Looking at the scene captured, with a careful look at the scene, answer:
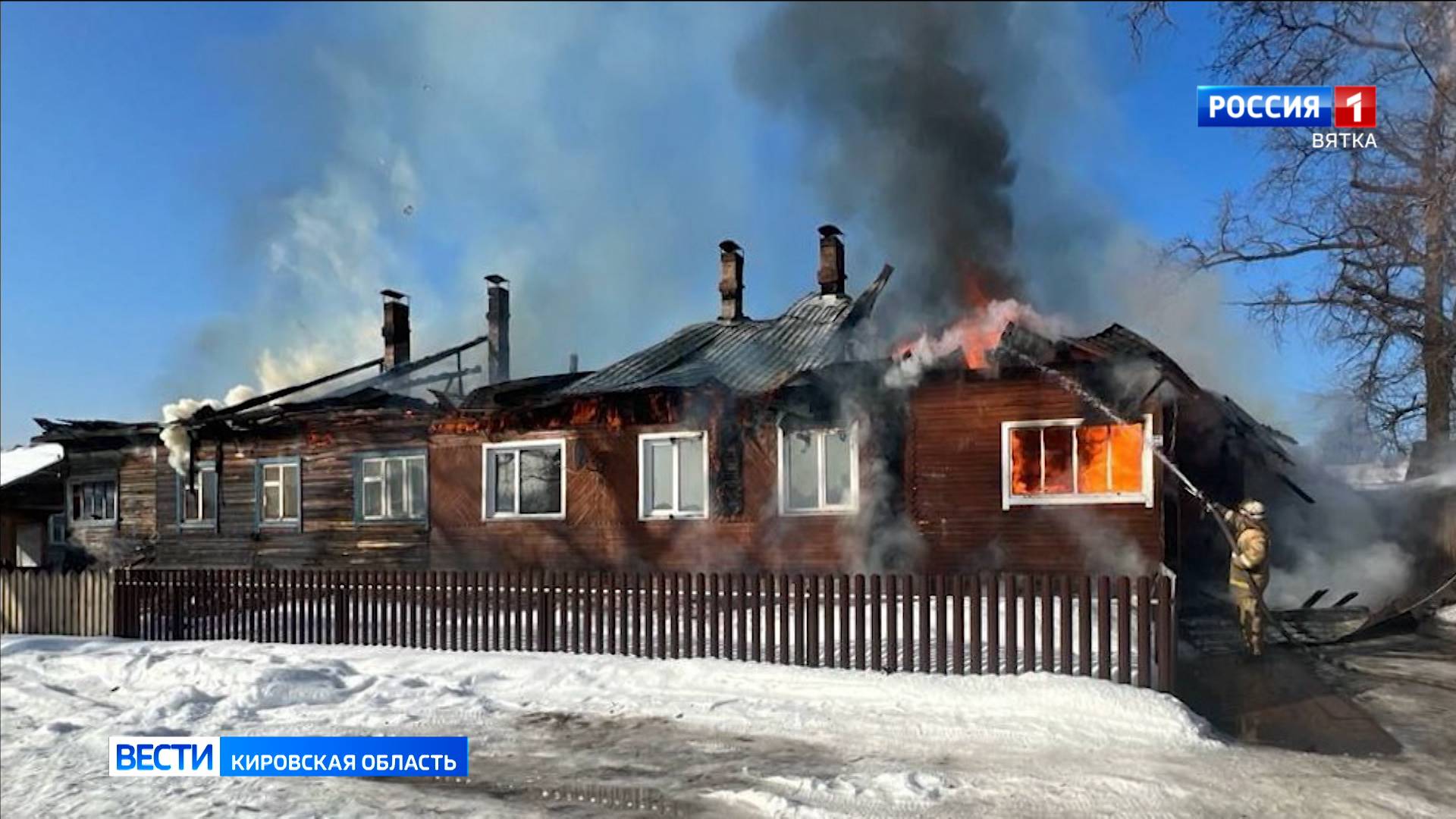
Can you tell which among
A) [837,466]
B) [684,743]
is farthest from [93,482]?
[684,743]

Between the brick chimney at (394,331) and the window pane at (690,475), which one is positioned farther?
the brick chimney at (394,331)


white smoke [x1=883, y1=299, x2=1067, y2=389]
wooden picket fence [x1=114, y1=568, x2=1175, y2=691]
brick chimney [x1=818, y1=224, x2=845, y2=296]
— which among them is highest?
brick chimney [x1=818, y1=224, x2=845, y2=296]

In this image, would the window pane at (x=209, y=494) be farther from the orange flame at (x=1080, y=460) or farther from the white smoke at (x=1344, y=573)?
the white smoke at (x=1344, y=573)

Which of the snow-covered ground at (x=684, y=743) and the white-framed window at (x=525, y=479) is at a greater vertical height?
the white-framed window at (x=525, y=479)

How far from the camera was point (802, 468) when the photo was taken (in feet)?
53.8

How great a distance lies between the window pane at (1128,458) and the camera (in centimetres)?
1406

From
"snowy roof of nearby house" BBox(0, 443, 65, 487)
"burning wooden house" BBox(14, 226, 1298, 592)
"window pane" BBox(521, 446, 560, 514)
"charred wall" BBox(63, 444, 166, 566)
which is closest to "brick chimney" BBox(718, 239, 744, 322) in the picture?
"burning wooden house" BBox(14, 226, 1298, 592)

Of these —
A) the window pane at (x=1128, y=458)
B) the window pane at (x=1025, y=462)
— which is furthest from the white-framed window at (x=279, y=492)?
the window pane at (x=1128, y=458)

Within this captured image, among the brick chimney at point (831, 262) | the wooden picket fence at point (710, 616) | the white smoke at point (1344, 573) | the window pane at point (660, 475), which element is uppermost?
the brick chimney at point (831, 262)

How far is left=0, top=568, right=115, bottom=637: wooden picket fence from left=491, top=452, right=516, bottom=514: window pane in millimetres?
6075

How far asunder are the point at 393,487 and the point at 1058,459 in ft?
40.0

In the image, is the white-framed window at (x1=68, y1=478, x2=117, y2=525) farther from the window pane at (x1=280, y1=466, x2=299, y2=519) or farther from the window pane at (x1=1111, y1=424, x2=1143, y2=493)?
the window pane at (x1=1111, y1=424, x2=1143, y2=493)

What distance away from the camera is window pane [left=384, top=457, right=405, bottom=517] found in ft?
65.8
